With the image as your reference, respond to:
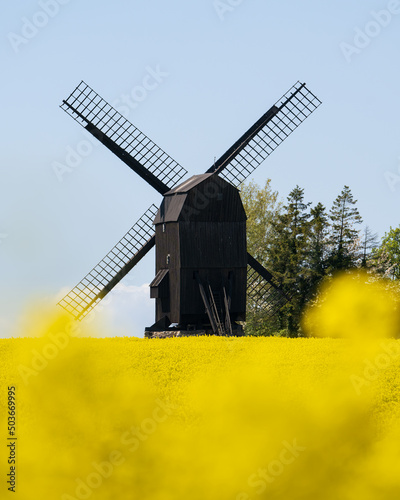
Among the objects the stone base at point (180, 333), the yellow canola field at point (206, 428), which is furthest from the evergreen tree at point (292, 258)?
the yellow canola field at point (206, 428)

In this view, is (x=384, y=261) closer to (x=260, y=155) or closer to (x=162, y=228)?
(x=260, y=155)

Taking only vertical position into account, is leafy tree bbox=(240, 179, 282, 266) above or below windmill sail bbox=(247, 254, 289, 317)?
above

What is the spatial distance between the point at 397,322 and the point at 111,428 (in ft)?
89.2

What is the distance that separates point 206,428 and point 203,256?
1156cm

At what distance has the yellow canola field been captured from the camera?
848 inches

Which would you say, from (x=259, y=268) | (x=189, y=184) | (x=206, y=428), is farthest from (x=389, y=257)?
(x=206, y=428)

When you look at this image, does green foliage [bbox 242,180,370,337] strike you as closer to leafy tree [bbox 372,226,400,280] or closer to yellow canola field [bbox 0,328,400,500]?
leafy tree [bbox 372,226,400,280]

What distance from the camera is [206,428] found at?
72.4 ft

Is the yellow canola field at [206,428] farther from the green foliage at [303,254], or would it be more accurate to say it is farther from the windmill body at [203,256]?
the green foliage at [303,254]

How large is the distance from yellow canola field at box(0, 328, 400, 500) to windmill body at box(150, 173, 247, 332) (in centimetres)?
797

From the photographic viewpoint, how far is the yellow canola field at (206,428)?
70.7 ft

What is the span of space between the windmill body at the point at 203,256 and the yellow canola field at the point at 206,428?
7973 millimetres

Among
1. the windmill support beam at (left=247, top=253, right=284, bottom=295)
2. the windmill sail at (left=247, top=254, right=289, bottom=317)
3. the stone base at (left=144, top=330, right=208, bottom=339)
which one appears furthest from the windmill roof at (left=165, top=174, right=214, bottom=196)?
the stone base at (left=144, top=330, right=208, bottom=339)

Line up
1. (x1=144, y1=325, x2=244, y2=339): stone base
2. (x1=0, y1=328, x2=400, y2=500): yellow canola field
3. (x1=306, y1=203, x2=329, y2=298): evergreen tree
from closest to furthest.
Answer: (x1=0, y1=328, x2=400, y2=500): yellow canola field
(x1=144, y1=325, x2=244, y2=339): stone base
(x1=306, y1=203, x2=329, y2=298): evergreen tree
